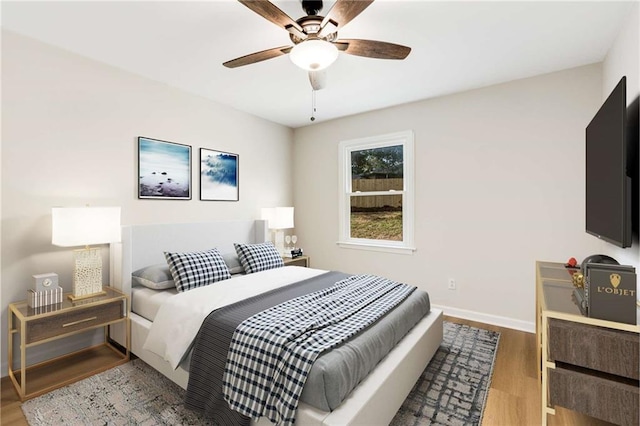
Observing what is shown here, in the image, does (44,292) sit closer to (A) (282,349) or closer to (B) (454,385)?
(A) (282,349)

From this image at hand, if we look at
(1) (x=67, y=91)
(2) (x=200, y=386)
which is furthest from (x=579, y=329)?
(1) (x=67, y=91)

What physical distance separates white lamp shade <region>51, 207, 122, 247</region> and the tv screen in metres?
3.34

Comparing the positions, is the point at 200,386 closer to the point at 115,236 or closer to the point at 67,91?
the point at 115,236

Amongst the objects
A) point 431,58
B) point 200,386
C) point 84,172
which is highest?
point 431,58

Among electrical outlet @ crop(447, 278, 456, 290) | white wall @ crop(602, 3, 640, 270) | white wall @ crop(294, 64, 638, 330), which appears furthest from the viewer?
electrical outlet @ crop(447, 278, 456, 290)

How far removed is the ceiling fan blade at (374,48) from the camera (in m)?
1.91

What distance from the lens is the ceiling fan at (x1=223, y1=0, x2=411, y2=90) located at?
5.28 feet

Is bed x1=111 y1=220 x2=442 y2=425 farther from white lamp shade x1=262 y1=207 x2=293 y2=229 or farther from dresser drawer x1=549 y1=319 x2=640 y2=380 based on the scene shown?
dresser drawer x1=549 y1=319 x2=640 y2=380

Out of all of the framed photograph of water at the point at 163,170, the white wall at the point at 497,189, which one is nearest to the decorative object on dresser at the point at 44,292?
the framed photograph of water at the point at 163,170

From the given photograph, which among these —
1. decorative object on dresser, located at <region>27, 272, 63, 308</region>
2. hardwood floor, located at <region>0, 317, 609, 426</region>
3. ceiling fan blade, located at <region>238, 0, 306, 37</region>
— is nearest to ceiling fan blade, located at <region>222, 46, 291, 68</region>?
ceiling fan blade, located at <region>238, 0, 306, 37</region>

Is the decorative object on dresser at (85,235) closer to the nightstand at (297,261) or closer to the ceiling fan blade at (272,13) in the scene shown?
the ceiling fan blade at (272,13)

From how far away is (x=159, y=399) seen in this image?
199 cm

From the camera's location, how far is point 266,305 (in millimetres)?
2139

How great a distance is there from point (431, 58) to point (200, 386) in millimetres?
3036
